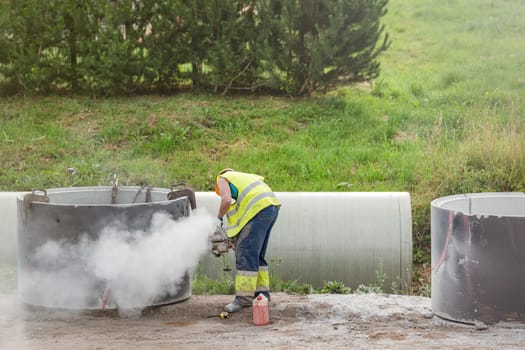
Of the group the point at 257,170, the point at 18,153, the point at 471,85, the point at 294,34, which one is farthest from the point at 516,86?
the point at 18,153

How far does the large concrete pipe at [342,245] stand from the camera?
8.99m

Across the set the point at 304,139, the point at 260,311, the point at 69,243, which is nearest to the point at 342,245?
the point at 260,311

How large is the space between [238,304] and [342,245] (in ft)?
5.65

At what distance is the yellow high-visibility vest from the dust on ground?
88cm

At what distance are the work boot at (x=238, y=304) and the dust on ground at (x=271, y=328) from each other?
7 centimetres

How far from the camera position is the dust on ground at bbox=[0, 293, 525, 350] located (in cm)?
665

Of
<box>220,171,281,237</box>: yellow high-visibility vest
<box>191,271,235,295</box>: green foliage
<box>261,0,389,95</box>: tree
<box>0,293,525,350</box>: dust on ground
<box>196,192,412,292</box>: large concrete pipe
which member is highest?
<box>261,0,389,95</box>: tree

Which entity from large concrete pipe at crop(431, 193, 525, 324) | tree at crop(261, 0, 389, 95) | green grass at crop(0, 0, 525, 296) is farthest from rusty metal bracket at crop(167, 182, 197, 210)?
tree at crop(261, 0, 389, 95)

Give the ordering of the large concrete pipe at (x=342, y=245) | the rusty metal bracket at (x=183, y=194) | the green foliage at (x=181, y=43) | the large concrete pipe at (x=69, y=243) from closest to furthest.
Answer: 1. the large concrete pipe at (x=69, y=243)
2. the rusty metal bracket at (x=183, y=194)
3. the large concrete pipe at (x=342, y=245)
4. the green foliage at (x=181, y=43)

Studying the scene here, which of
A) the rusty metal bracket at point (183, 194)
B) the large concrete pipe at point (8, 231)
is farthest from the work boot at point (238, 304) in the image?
the large concrete pipe at point (8, 231)

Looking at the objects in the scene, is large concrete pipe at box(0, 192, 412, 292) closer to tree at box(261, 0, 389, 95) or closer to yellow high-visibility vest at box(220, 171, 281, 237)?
yellow high-visibility vest at box(220, 171, 281, 237)

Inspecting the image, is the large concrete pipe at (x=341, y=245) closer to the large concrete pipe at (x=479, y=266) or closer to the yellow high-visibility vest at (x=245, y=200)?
the yellow high-visibility vest at (x=245, y=200)

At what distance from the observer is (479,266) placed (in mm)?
6918

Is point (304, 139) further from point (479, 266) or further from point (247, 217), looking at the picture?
point (479, 266)
